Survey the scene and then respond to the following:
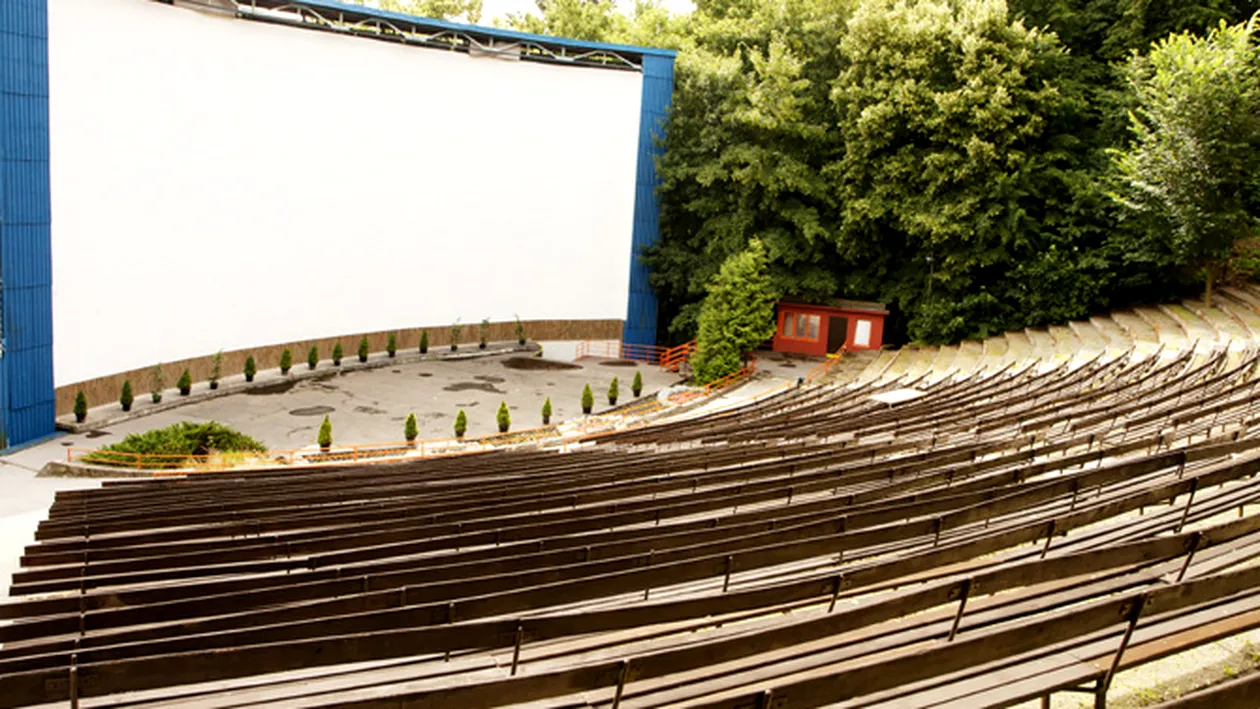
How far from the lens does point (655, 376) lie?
109 ft

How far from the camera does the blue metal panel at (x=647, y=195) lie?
35219 mm

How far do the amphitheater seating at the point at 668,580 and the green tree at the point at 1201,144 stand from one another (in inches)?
558

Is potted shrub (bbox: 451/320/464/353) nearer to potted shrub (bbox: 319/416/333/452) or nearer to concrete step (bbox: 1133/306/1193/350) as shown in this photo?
potted shrub (bbox: 319/416/333/452)

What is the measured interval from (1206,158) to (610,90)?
64.4ft

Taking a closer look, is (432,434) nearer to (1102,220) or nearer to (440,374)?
(440,374)

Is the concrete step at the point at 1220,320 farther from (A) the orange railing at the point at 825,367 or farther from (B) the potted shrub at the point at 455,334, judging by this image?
(B) the potted shrub at the point at 455,334

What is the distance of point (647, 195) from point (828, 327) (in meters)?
8.60

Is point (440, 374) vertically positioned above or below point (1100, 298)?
below

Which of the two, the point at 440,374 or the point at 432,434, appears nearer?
the point at 432,434

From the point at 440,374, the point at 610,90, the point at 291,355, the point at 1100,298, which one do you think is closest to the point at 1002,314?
the point at 1100,298

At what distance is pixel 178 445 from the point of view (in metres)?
19.9

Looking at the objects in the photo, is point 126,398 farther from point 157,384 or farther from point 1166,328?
point 1166,328

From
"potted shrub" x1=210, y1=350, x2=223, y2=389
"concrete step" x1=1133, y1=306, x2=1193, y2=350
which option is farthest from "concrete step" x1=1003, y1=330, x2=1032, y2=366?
"potted shrub" x1=210, y1=350, x2=223, y2=389

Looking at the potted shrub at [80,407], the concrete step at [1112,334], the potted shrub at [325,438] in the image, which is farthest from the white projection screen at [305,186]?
the concrete step at [1112,334]
